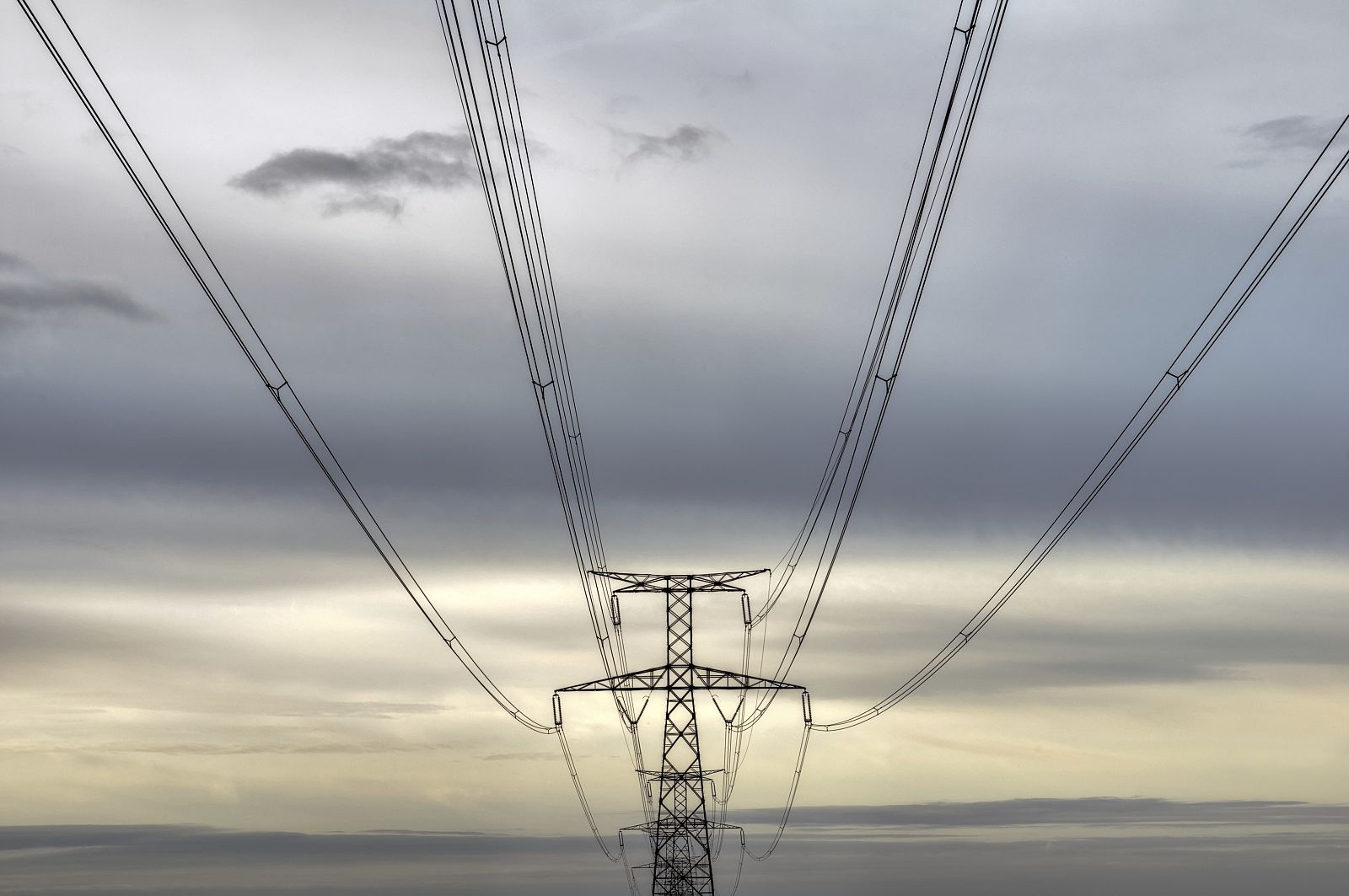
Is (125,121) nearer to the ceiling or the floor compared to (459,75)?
nearer to the floor

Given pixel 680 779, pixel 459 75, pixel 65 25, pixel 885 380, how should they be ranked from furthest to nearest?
pixel 680 779, pixel 885 380, pixel 459 75, pixel 65 25

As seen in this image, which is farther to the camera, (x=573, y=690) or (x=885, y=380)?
(x=573, y=690)

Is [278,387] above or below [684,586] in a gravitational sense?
below

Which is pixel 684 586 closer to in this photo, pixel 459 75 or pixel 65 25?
pixel 459 75

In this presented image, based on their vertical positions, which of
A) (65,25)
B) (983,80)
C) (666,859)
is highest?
(983,80)

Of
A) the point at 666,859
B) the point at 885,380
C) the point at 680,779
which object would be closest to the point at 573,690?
the point at 680,779

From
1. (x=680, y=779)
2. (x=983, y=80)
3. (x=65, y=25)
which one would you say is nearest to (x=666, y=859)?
(x=680, y=779)

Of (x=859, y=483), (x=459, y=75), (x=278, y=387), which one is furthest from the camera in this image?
(x=859, y=483)

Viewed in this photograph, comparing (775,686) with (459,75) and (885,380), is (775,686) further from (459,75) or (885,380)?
(459,75)

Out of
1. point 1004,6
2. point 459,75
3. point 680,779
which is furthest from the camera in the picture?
point 680,779
